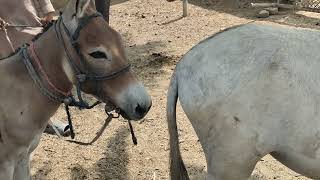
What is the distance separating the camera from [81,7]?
7.62 feet

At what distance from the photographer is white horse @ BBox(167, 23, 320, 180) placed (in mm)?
2475

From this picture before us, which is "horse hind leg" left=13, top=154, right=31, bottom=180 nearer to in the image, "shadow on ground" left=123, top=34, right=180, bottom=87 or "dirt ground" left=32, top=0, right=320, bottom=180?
"dirt ground" left=32, top=0, right=320, bottom=180

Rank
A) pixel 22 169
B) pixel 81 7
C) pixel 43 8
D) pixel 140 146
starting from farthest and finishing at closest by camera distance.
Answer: pixel 140 146, pixel 43 8, pixel 22 169, pixel 81 7

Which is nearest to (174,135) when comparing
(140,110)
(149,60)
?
(140,110)

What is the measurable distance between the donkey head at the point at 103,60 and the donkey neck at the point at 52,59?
0.38 feet

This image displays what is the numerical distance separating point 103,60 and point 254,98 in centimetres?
85

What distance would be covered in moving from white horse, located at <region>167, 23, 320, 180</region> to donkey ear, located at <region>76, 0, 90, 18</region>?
729mm

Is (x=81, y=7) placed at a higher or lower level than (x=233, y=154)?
higher

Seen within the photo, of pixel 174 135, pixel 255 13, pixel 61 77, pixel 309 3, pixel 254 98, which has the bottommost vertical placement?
pixel 255 13

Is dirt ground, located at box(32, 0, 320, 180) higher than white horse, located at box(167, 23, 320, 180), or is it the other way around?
white horse, located at box(167, 23, 320, 180)

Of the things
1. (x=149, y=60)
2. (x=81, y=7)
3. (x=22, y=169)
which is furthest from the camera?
(x=149, y=60)

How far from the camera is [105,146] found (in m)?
4.39

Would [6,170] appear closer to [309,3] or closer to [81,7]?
[81,7]

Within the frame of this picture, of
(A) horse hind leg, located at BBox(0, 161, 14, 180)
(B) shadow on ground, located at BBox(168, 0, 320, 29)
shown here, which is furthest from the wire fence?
(A) horse hind leg, located at BBox(0, 161, 14, 180)
